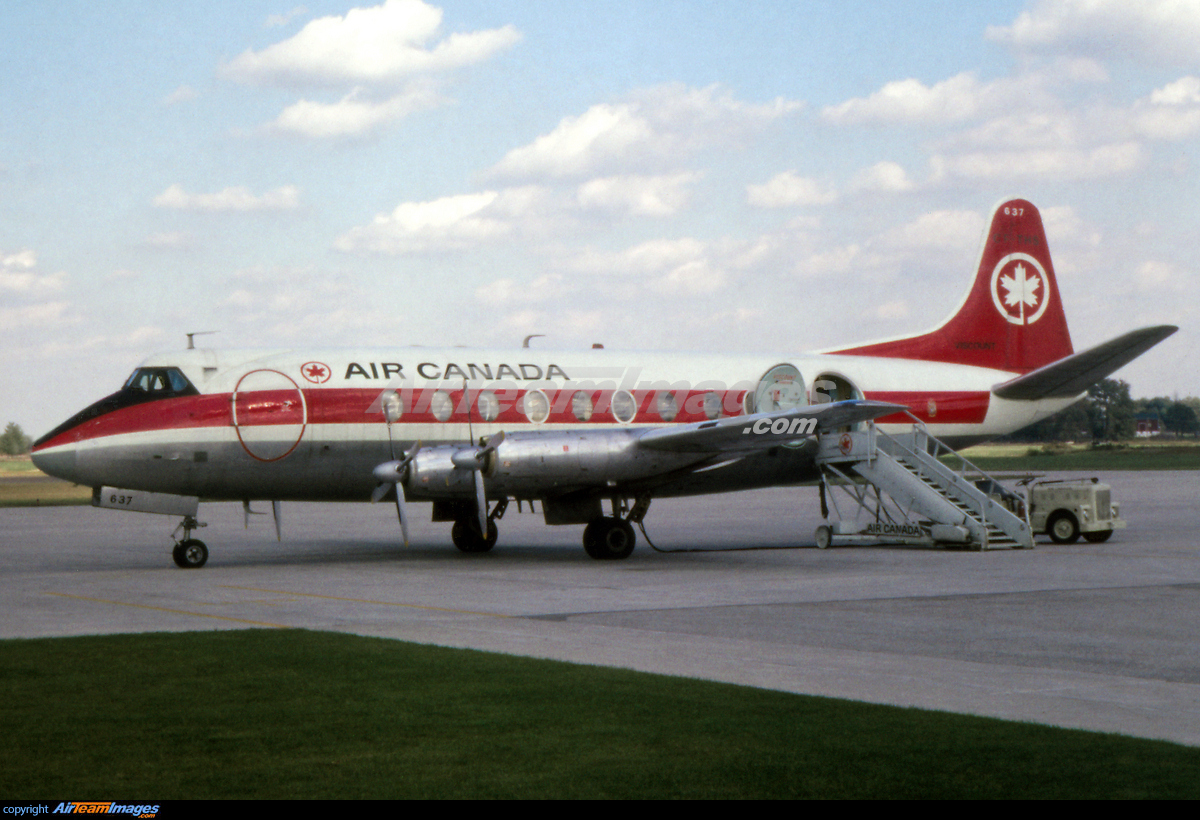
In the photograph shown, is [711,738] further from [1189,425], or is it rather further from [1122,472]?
[1189,425]

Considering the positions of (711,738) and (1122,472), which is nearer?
(711,738)

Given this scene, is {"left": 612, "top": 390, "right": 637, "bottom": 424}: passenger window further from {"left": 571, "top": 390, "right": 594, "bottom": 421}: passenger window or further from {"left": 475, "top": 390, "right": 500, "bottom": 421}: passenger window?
{"left": 475, "top": 390, "right": 500, "bottom": 421}: passenger window

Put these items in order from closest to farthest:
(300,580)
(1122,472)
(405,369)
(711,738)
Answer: (711,738)
(300,580)
(405,369)
(1122,472)

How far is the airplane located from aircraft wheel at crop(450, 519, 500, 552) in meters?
0.03

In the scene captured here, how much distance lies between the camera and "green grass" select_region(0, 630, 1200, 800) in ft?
24.0

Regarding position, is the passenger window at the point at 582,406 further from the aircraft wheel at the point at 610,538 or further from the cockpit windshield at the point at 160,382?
the cockpit windshield at the point at 160,382

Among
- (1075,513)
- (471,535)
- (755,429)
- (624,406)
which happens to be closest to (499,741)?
(755,429)

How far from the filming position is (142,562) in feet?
80.3

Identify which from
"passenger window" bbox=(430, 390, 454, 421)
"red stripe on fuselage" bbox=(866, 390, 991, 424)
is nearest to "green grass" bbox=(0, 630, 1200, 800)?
"passenger window" bbox=(430, 390, 454, 421)

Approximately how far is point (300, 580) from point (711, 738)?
1344cm

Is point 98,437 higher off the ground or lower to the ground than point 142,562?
higher
